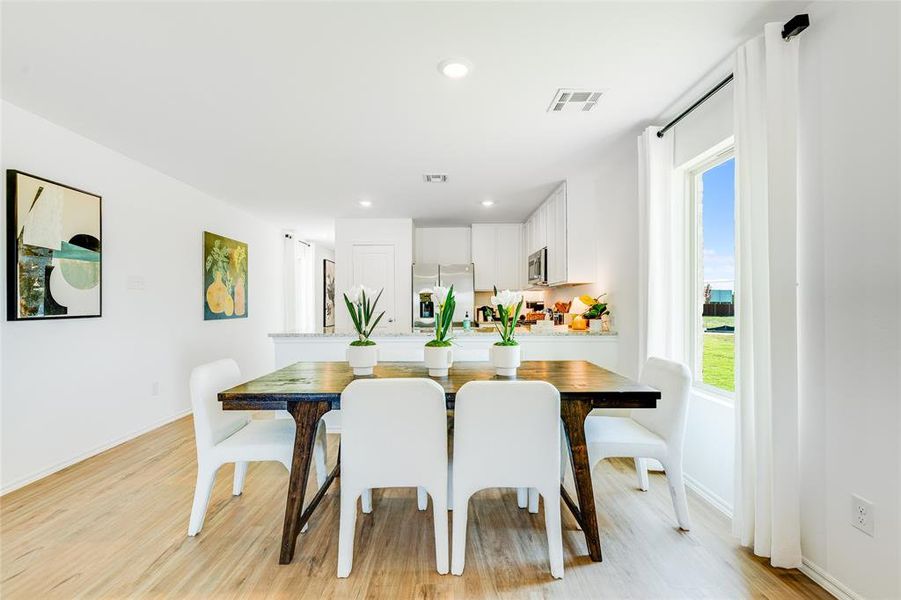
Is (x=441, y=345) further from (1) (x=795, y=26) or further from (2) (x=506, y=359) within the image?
(1) (x=795, y=26)

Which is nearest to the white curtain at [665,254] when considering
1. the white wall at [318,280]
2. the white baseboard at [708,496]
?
the white baseboard at [708,496]

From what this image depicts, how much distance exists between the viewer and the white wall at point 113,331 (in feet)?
8.89

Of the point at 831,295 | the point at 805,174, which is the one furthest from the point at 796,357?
the point at 805,174

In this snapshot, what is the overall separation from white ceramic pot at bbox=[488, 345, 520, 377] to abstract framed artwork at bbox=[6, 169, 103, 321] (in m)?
3.04

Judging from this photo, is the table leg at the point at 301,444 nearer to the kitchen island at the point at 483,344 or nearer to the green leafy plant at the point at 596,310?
the kitchen island at the point at 483,344

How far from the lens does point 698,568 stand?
1.82 meters

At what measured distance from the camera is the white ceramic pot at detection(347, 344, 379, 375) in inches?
91.4

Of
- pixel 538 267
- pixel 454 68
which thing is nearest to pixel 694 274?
pixel 454 68

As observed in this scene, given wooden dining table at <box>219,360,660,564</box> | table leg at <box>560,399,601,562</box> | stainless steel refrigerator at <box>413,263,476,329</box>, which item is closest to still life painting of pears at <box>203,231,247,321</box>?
stainless steel refrigerator at <box>413,263,476,329</box>

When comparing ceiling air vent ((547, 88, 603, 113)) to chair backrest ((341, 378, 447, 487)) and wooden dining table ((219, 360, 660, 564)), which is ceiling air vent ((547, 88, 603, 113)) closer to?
wooden dining table ((219, 360, 660, 564))

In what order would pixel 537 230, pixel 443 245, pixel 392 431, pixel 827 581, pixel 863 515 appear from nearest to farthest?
pixel 863 515
pixel 827 581
pixel 392 431
pixel 537 230
pixel 443 245

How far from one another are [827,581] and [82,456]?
14.8 feet

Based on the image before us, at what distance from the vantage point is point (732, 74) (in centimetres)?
218

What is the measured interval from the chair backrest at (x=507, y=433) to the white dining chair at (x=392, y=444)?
0.10 metres
